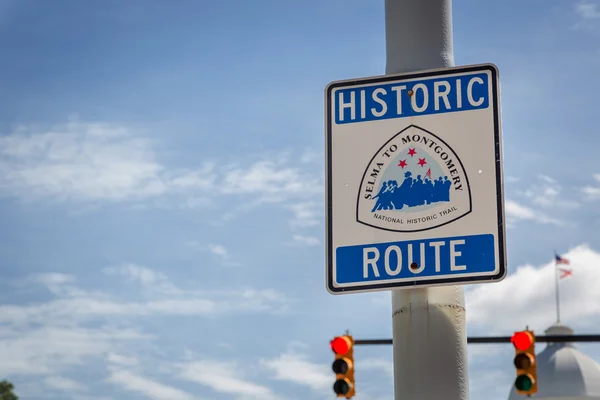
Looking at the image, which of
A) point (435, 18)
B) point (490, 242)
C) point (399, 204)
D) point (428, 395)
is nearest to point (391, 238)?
point (399, 204)

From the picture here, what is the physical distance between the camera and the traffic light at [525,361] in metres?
8.91

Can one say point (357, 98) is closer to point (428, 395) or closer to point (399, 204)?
point (399, 204)

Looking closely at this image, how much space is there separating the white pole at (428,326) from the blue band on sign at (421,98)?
0.40ft

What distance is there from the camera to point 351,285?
5.60m

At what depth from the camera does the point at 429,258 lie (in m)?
5.44

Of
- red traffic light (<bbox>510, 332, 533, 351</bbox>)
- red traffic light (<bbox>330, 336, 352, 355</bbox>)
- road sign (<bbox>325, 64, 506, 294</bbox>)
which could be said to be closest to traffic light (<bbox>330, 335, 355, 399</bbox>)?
red traffic light (<bbox>330, 336, 352, 355</bbox>)

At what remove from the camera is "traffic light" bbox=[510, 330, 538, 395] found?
29.2 feet

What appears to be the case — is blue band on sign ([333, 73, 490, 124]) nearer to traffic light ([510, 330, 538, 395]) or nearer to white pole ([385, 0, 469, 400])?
white pole ([385, 0, 469, 400])

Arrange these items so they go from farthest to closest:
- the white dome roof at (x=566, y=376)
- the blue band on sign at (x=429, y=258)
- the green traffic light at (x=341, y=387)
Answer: the white dome roof at (x=566, y=376) → the green traffic light at (x=341, y=387) → the blue band on sign at (x=429, y=258)

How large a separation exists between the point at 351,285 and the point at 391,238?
34cm

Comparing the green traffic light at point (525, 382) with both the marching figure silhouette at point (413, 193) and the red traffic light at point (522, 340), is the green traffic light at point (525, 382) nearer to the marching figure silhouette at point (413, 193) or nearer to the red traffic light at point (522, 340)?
the red traffic light at point (522, 340)

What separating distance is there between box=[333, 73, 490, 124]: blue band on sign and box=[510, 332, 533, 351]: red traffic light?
3786mm

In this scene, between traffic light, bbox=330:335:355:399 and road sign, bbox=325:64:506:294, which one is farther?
traffic light, bbox=330:335:355:399

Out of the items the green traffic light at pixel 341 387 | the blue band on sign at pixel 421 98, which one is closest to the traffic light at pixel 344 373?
the green traffic light at pixel 341 387
